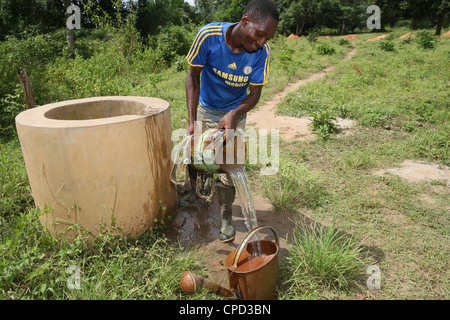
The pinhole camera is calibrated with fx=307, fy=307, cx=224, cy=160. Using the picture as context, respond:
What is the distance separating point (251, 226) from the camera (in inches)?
100.0

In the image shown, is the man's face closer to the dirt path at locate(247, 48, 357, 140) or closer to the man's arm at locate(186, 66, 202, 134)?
the man's arm at locate(186, 66, 202, 134)

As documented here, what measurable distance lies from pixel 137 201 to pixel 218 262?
759 millimetres

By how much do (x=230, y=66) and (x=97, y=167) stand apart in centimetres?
120

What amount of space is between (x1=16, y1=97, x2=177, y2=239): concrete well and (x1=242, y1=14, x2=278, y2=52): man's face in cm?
84

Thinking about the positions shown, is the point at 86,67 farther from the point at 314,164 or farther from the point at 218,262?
the point at 218,262

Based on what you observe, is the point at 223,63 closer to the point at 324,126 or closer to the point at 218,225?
the point at 218,225

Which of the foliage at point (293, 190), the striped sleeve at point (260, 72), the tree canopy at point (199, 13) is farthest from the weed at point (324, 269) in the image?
the tree canopy at point (199, 13)

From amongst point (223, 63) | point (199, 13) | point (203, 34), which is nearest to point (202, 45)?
point (203, 34)

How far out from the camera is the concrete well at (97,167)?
78.1 inches

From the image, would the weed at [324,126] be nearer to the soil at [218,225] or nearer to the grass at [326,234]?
the grass at [326,234]

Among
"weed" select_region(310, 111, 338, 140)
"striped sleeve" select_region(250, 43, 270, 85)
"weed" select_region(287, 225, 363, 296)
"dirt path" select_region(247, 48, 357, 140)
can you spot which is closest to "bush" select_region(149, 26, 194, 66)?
"dirt path" select_region(247, 48, 357, 140)

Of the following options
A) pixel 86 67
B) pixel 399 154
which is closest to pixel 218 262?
pixel 399 154

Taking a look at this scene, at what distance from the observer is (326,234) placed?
212 centimetres
